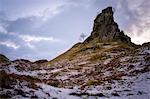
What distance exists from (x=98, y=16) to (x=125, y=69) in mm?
112898

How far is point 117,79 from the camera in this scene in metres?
47.6

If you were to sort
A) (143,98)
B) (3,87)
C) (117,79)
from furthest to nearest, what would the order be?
(117,79)
(143,98)
(3,87)

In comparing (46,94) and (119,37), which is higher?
(119,37)

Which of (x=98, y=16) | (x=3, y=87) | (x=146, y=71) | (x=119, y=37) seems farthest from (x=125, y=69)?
(x=98, y=16)

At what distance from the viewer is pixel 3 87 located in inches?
1160

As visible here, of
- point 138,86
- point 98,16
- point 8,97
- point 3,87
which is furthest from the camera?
point 98,16

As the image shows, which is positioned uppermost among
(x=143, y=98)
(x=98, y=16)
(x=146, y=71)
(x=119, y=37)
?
(x=98, y=16)

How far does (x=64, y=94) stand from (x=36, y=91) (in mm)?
3997

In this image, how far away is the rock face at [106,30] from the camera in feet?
497

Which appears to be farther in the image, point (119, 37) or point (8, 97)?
point (119, 37)

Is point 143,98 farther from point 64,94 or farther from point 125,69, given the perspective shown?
Result: point 125,69

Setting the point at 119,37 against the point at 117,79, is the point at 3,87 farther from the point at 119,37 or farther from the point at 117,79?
the point at 119,37

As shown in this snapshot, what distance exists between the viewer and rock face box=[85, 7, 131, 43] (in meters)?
151

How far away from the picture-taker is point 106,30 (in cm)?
15688
